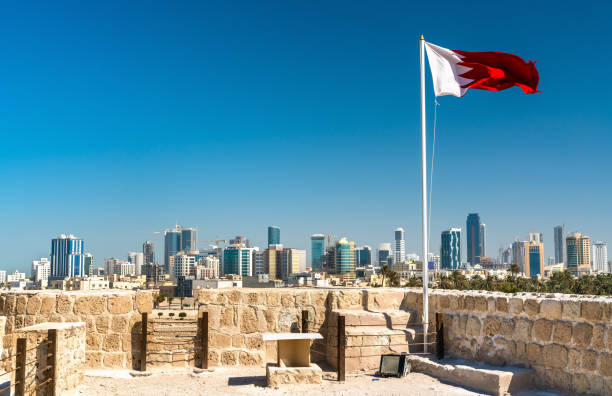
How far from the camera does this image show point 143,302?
940cm

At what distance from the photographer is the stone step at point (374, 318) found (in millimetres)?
9414

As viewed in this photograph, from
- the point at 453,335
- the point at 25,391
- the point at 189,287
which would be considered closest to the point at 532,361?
the point at 453,335

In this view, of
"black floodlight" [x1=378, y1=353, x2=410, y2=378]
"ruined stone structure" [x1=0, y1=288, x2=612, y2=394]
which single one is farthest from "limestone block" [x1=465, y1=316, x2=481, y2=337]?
"black floodlight" [x1=378, y1=353, x2=410, y2=378]

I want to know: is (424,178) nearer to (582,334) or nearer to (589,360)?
(582,334)

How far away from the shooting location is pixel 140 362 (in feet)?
29.7

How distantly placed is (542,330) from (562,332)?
0.30 meters

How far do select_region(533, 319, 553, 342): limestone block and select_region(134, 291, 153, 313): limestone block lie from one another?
19.6 feet

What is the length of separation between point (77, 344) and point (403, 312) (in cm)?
533

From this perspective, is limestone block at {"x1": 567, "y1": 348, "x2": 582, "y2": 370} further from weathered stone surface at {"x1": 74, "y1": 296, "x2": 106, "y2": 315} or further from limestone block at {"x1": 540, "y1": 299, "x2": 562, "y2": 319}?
weathered stone surface at {"x1": 74, "y1": 296, "x2": 106, "y2": 315}

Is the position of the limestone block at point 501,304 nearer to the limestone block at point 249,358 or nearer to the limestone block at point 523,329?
the limestone block at point 523,329

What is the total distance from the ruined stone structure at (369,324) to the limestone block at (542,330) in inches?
0.5

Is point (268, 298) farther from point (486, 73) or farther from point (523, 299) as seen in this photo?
point (486, 73)

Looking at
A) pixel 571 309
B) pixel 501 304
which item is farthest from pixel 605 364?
pixel 501 304

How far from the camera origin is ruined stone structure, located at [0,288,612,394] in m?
7.37
